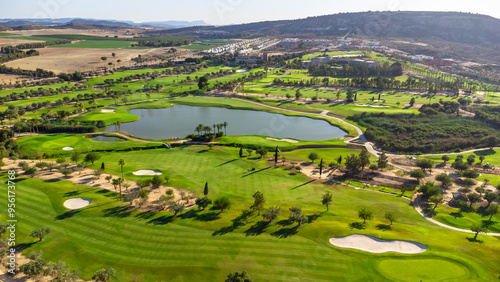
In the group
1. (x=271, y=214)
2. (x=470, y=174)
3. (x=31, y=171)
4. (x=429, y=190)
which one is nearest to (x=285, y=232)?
(x=271, y=214)

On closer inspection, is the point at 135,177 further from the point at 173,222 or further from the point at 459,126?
the point at 459,126

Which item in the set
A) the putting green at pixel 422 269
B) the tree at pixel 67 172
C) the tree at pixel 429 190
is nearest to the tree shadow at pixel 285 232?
the putting green at pixel 422 269

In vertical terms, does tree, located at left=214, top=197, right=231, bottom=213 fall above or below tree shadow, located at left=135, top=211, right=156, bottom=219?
above

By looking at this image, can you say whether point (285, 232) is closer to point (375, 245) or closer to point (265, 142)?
point (375, 245)

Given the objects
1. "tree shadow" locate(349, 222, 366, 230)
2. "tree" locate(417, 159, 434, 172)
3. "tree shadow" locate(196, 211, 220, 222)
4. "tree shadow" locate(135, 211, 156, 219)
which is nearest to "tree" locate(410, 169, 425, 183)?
"tree" locate(417, 159, 434, 172)

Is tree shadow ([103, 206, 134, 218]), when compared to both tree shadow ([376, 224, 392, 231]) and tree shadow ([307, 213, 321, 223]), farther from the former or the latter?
tree shadow ([376, 224, 392, 231])
